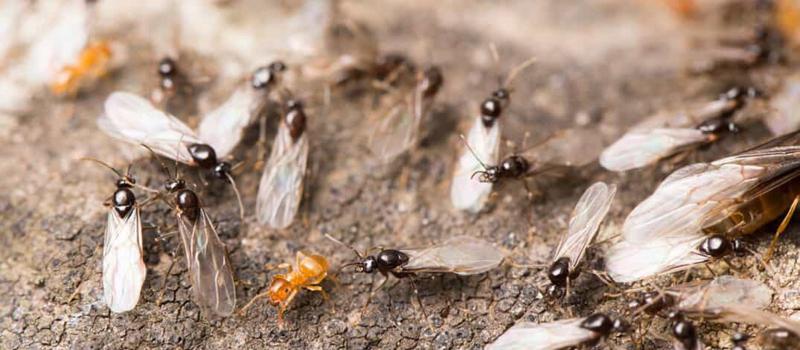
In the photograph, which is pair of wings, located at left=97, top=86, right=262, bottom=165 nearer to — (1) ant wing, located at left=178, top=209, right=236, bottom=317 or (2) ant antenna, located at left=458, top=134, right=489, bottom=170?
(1) ant wing, located at left=178, top=209, right=236, bottom=317

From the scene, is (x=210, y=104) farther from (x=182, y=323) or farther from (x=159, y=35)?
(x=182, y=323)

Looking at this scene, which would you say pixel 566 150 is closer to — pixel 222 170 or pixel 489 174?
pixel 489 174

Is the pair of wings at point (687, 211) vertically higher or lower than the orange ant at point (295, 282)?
higher

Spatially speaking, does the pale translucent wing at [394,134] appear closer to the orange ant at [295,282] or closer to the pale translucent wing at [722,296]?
the orange ant at [295,282]

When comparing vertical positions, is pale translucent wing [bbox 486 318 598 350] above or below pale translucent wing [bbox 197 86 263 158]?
below

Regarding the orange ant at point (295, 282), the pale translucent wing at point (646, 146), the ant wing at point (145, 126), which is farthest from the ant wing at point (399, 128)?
the pale translucent wing at point (646, 146)

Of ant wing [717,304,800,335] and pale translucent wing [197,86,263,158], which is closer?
ant wing [717,304,800,335]

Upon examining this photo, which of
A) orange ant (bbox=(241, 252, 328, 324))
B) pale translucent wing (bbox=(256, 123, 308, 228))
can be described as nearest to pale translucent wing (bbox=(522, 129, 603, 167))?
pale translucent wing (bbox=(256, 123, 308, 228))
